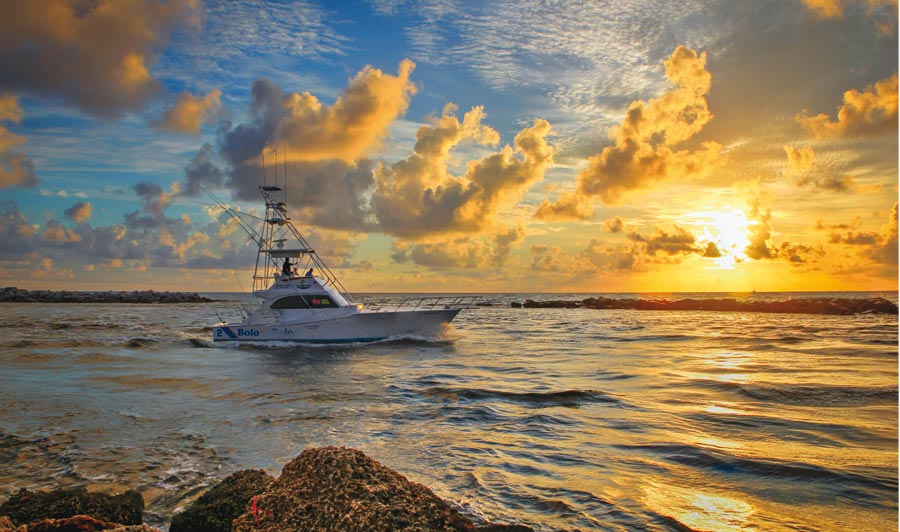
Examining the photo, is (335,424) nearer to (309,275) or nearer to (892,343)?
(309,275)

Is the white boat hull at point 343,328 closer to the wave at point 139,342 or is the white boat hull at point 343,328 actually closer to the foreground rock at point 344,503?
the wave at point 139,342

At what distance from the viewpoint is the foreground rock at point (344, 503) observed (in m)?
3.64

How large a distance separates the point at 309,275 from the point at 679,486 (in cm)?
1920

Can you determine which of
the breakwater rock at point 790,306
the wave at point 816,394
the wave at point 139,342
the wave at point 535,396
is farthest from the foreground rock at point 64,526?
the breakwater rock at point 790,306

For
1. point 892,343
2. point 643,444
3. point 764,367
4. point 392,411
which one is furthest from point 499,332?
point 643,444

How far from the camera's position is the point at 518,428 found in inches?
374

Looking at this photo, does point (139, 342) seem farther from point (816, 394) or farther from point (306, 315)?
point (816, 394)

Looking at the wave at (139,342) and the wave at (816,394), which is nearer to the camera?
the wave at (816,394)

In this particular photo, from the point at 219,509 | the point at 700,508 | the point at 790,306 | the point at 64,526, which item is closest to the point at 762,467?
the point at 700,508

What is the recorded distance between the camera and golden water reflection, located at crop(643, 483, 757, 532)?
5499mm

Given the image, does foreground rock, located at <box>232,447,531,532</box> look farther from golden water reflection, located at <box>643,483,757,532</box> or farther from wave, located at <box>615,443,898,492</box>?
wave, located at <box>615,443,898,492</box>

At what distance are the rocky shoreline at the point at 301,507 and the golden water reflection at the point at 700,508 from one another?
2.49 meters

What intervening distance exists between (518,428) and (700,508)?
3912 mm

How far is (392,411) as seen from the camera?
434 inches
